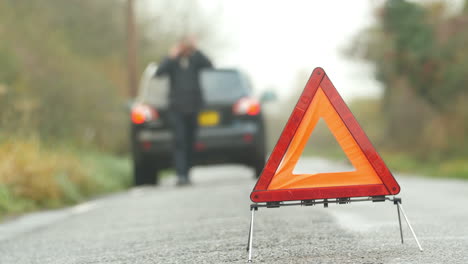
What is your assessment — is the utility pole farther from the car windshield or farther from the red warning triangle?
the red warning triangle

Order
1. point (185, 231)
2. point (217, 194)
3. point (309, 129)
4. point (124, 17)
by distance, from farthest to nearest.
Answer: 1. point (124, 17)
2. point (217, 194)
3. point (185, 231)
4. point (309, 129)

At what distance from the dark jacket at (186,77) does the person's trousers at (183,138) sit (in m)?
0.12

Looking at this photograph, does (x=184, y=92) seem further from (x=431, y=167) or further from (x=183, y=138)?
(x=431, y=167)

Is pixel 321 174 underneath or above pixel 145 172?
above

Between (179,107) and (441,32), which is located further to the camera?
(441,32)

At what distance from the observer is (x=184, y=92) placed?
11203 millimetres

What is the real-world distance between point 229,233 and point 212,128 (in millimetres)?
5645

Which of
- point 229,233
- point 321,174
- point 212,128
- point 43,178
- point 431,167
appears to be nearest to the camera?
point 321,174

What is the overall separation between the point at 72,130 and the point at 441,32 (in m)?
16.7

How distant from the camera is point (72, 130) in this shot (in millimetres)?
17719

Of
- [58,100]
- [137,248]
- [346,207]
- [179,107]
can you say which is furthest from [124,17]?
[137,248]

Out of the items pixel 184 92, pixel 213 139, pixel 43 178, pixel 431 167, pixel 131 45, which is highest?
pixel 131 45

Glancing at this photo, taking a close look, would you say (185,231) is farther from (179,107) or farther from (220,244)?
(179,107)

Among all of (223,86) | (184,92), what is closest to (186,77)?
(184,92)
